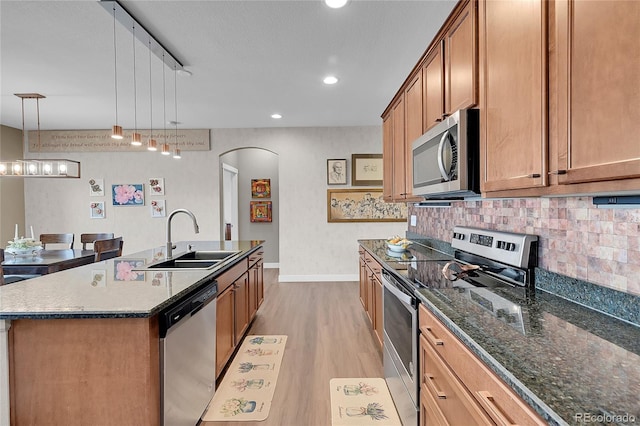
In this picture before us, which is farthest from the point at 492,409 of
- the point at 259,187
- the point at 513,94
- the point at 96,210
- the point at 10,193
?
the point at 10,193

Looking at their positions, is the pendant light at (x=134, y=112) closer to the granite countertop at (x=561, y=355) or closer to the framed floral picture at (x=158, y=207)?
the framed floral picture at (x=158, y=207)

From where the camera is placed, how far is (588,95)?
91 centimetres

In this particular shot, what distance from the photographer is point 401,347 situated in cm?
189

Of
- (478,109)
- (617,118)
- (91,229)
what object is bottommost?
(91,229)

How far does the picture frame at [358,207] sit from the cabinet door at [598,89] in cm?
471

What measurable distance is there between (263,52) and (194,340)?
7.90 ft

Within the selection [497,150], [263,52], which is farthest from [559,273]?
[263,52]

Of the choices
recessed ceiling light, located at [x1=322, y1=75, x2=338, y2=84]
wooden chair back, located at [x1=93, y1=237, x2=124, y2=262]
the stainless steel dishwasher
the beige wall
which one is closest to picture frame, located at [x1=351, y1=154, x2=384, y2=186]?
recessed ceiling light, located at [x1=322, y1=75, x2=338, y2=84]

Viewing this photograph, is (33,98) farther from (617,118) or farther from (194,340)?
(617,118)

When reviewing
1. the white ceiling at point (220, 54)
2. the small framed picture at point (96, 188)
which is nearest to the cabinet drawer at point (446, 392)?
the white ceiling at point (220, 54)

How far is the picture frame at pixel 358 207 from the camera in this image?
5.73 meters

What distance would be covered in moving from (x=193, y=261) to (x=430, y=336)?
2.00 metres

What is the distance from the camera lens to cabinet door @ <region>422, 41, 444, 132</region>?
204cm

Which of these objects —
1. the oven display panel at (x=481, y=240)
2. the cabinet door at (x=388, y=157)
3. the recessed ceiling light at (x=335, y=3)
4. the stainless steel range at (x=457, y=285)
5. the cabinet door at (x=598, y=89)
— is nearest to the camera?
the cabinet door at (x=598, y=89)
